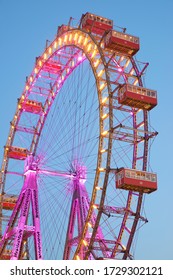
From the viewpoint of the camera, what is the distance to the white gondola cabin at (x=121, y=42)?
2634 cm

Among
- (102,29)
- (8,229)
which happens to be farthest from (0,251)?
(102,29)

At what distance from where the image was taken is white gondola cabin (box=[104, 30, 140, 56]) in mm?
26336

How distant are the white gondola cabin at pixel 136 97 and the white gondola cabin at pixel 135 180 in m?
3.95

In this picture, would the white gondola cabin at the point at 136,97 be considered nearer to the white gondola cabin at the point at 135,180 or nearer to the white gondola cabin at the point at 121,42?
the white gondola cabin at the point at 121,42

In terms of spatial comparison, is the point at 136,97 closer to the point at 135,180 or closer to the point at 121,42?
the point at 121,42

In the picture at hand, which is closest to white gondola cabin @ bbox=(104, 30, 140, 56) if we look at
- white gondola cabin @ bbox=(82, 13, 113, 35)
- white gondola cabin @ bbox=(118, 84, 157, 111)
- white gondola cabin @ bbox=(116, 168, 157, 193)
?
white gondola cabin @ bbox=(82, 13, 113, 35)

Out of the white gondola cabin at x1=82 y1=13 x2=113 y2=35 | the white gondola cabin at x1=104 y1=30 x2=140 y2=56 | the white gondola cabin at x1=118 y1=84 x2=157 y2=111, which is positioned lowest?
the white gondola cabin at x1=118 y1=84 x2=157 y2=111

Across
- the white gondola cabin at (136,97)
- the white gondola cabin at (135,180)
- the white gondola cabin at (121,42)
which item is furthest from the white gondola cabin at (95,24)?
the white gondola cabin at (135,180)

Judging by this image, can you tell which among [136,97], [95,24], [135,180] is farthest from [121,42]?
[135,180]

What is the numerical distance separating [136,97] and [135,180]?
464 cm

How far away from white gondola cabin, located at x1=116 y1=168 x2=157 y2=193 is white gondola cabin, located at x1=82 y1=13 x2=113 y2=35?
33.5 feet

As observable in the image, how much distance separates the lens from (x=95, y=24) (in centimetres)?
2878

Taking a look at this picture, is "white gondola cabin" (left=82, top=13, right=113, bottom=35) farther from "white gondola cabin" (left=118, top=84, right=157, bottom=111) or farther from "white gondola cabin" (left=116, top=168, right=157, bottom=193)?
"white gondola cabin" (left=116, top=168, right=157, bottom=193)
